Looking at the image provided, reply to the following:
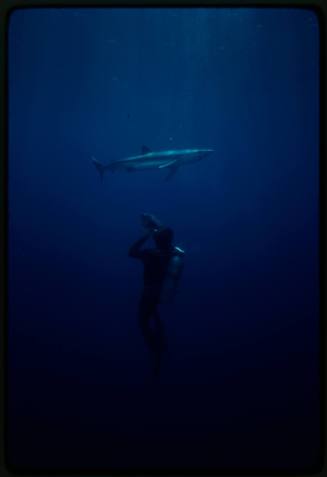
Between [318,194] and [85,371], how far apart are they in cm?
770

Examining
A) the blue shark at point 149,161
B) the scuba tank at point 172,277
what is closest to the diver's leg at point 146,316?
the scuba tank at point 172,277

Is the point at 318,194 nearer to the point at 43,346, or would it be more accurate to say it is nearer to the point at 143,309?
the point at 143,309

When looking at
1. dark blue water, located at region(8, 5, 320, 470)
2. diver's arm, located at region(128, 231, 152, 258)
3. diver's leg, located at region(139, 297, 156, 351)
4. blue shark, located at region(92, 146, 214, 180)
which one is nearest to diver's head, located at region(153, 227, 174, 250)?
diver's arm, located at region(128, 231, 152, 258)

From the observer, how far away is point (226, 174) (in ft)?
107

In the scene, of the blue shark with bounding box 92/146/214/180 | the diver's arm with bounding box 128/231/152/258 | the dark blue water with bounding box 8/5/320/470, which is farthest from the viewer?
the blue shark with bounding box 92/146/214/180

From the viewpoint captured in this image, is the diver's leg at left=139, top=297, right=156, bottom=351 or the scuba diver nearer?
the scuba diver

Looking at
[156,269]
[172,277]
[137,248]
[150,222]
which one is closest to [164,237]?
[150,222]

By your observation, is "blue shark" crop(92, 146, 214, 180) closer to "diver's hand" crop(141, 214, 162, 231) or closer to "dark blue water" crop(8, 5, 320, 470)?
"dark blue water" crop(8, 5, 320, 470)

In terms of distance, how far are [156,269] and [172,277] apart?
786 millimetres

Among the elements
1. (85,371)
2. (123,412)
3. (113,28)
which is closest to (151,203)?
(113,28)

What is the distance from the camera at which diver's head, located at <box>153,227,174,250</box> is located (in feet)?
14.2

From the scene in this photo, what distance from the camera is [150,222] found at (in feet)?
14.1

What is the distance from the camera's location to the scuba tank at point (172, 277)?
12.0ft

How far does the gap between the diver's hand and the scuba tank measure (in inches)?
12.2
